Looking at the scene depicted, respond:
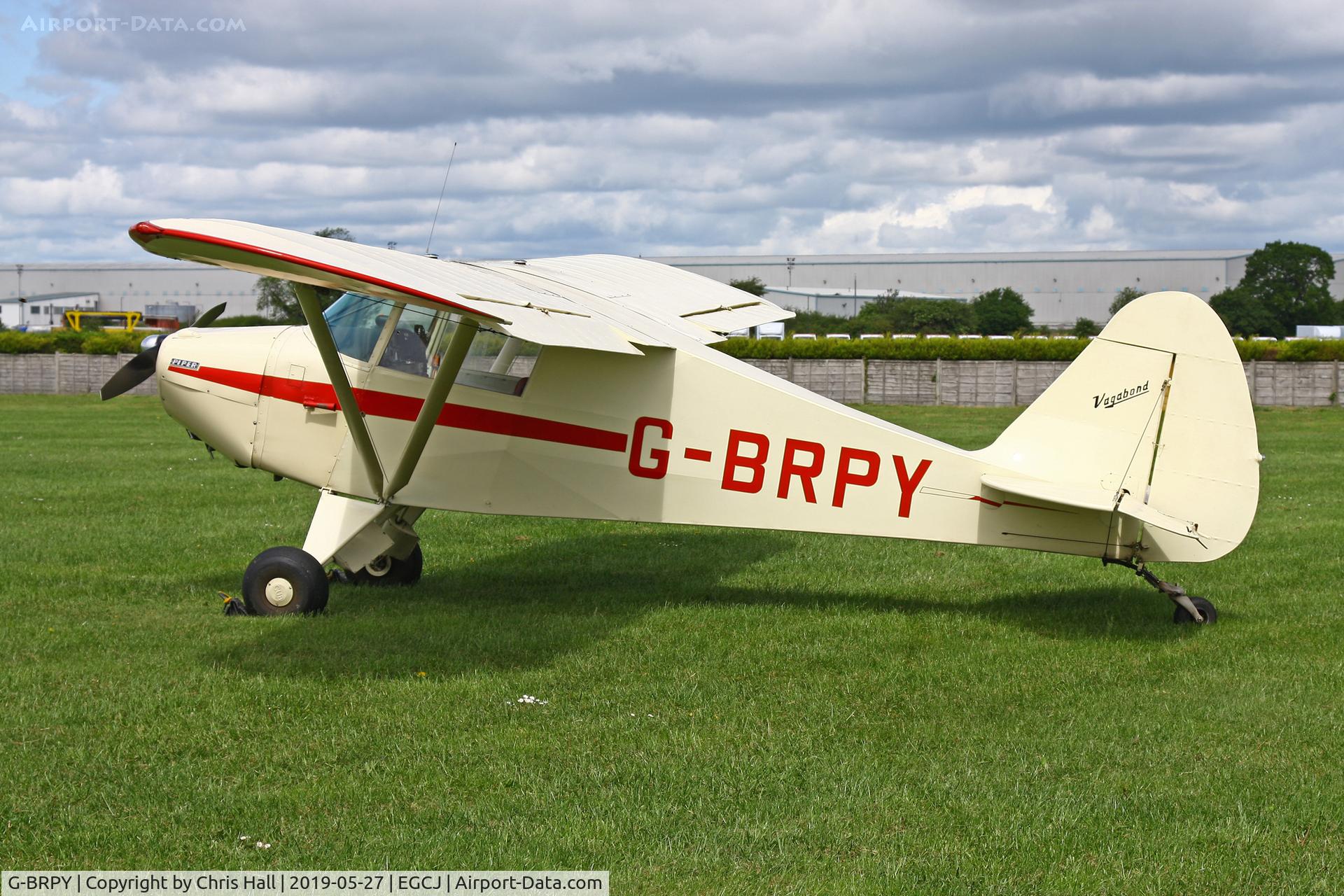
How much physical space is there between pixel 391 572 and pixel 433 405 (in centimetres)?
236

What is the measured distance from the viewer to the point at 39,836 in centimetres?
476

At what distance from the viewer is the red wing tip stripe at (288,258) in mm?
6090

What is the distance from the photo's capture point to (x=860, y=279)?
107 metres

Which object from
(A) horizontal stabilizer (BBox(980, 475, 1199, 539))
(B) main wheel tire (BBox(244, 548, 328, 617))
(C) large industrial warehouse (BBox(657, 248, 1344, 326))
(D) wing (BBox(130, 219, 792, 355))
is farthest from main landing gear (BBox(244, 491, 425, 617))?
(C) large industrial warehouse (BBox(657, 248, 1344, 326))

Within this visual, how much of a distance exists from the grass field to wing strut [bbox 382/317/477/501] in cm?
101

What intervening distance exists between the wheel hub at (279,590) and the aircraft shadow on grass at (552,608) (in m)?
0.18

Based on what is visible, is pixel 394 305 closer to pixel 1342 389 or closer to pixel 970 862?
pixel 970 862

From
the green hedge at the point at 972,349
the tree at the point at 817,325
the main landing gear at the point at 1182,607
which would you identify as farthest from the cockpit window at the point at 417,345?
the tree at the point at 817,325

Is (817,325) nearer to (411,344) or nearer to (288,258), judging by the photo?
(411,344)

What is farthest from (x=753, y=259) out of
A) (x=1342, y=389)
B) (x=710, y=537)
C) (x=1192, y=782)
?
(x=1192, y=782)

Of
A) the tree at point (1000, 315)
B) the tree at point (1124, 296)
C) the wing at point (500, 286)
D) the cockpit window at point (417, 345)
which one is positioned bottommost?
the cockpit window at point (417, 345)

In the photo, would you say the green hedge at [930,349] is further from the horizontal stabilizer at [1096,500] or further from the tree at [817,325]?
the horizontal stabilizer at [1096,500]

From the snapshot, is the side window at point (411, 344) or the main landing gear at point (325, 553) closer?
the main landing gear at point (325, 553)

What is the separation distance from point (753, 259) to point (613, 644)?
98.9m
